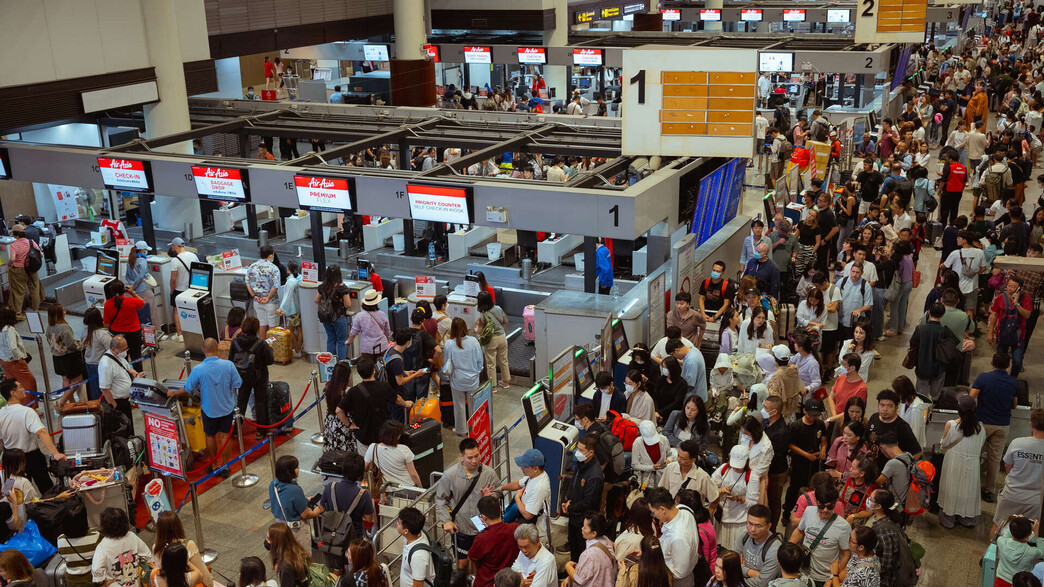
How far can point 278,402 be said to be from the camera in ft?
32.9

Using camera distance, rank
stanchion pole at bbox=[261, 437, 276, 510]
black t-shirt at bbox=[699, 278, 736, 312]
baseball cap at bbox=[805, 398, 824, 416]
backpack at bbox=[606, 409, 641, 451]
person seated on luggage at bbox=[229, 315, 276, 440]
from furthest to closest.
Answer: black t-shirt at bbox=[699, 278, 736, 312] < person seated on luggage at bbox=[229, 315, 276, 440] < stanchion pole at bbox=[261, 437, 276, 510] < backpack at bbox=[606, 409, 641, 451] < baseball cap at bbox=[805, 398, 824, 416]

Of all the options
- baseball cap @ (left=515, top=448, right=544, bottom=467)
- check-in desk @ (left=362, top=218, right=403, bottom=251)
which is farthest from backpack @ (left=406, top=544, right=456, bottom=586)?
check-in desk @ (left=362, top=218, right=403, bottom=251)

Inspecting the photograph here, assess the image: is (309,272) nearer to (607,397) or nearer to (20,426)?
(20,426)

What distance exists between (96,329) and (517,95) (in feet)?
71.4

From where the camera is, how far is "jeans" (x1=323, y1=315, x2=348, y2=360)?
11.6 metres

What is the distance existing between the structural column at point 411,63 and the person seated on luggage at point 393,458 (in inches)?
610

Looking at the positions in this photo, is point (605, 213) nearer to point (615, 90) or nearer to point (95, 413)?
point (95, 413)

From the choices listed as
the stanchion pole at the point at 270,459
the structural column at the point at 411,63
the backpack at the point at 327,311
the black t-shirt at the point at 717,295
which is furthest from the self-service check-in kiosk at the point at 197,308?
the structural column at the point at 411,63

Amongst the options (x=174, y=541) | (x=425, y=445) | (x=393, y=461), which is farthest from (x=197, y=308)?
(x=174, y=541)

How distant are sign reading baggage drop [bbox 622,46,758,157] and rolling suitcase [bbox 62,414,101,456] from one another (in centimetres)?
705

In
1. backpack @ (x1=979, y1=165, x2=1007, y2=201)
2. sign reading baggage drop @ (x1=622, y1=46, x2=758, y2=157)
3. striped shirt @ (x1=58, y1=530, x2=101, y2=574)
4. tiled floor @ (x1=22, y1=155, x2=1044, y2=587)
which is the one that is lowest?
tiled floor @ (x1=22, y1=155, x2=1044, y2=587)

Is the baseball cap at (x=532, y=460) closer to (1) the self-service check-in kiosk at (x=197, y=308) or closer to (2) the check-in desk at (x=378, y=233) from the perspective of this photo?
(1) the self-service check-in kiosk at (x=197, y=308)

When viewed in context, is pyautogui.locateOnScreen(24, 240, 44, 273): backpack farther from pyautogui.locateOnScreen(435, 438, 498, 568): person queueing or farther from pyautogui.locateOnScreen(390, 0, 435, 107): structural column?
pyautogui.locateOnScreen(390, 0, 435, 107): structural column

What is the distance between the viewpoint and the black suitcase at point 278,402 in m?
9.98
